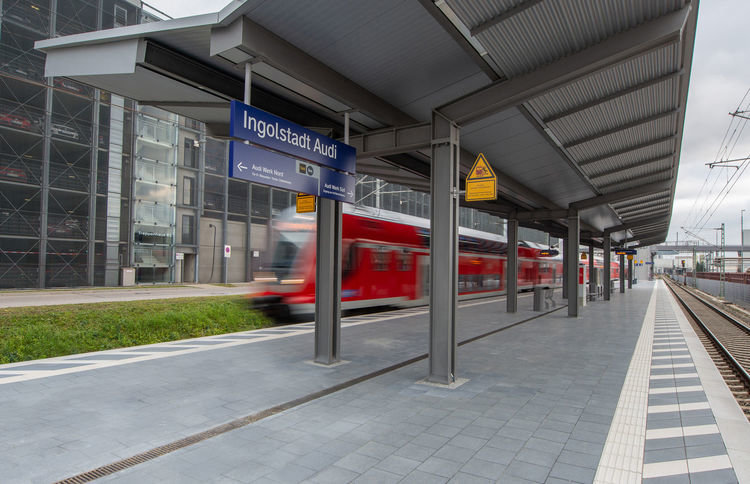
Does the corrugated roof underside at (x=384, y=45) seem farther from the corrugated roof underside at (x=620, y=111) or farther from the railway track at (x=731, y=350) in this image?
the railway track at (x=731, y=350)

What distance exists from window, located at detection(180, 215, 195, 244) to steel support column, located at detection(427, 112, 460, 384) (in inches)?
1112

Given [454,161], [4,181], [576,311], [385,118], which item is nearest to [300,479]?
[454,161]

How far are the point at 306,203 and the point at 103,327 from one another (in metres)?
5.47

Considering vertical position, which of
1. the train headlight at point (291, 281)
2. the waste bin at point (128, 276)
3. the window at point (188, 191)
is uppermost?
the window at point (188, 191)

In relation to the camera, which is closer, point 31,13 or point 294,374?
point 294,374

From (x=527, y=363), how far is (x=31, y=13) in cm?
3039

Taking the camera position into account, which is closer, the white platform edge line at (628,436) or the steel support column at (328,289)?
the white platform edge line at (628,436)

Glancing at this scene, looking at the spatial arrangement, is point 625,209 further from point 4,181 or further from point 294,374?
point 4,181

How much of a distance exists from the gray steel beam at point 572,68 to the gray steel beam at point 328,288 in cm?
256

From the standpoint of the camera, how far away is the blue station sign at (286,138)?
4715 mm

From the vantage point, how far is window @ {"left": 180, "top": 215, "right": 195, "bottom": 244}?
101ft

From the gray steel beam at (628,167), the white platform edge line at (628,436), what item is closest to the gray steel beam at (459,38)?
the white platform edge line at (628,436)

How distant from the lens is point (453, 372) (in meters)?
6.18

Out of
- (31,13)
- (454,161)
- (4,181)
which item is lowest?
(454,161)
